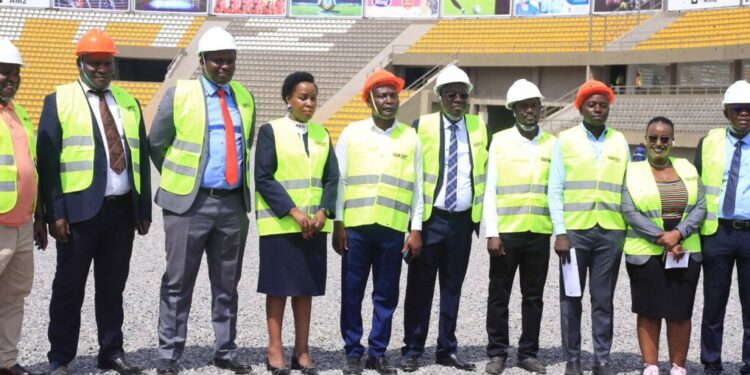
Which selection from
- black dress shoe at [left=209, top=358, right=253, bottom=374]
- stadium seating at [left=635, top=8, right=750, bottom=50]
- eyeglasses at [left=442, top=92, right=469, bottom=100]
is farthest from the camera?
stadium seating at [left=635, top=8, right=750, bottom=50]

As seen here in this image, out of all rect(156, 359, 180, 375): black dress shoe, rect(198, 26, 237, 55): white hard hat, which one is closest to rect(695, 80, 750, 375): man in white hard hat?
rect(198, 26, 237, 55): white hard hat

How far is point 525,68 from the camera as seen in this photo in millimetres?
31812

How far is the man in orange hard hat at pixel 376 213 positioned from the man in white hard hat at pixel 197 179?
0.66 metres

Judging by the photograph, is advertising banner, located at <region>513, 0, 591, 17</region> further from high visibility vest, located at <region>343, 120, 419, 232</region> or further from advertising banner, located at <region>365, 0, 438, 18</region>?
high visibility vest, located at <region>343, 120, 419, 232</region>

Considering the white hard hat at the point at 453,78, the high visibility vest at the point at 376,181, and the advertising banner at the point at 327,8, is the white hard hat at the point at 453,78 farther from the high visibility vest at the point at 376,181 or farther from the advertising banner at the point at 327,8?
the advertising banner at the point at 327,8

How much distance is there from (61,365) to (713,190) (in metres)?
4.26

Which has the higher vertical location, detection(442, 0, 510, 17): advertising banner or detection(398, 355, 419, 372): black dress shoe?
detection(442, 0, 510, 17): advertising banner

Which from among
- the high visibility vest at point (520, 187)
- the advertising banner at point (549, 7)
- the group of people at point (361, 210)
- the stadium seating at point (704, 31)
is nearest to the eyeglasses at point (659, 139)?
the group of people at point (361, 210)

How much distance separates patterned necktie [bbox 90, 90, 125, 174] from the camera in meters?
5.94

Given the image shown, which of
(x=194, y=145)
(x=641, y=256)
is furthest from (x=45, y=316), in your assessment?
(x=641, y=256)

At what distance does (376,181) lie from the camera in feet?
20.9

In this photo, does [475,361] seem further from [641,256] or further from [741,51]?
[741,51]

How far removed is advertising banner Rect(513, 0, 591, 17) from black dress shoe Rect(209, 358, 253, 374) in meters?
28.1

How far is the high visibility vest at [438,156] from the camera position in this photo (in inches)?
259
